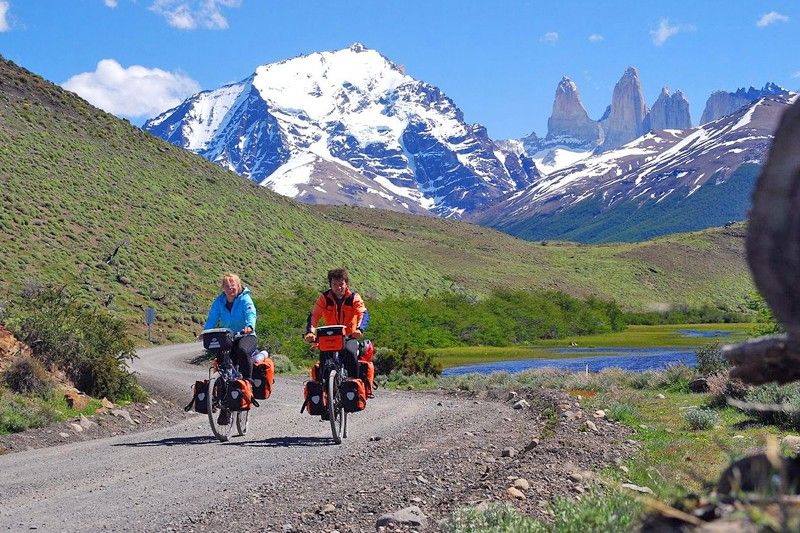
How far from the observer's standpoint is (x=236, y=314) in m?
12.2

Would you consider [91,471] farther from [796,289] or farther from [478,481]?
[796,289]

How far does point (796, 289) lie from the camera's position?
9.22ft

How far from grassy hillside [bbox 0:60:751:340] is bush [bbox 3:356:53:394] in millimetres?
28842

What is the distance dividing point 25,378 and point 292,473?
738cm

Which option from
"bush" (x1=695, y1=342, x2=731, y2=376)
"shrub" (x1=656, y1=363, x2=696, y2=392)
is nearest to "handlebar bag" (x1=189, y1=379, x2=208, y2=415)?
"shrub" (x1=656, y1=363, x2=696, y2=392)

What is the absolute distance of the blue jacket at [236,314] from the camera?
39.7 ft

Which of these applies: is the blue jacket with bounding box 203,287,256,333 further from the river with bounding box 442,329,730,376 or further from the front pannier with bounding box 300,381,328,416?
the river with bounding box 442,329,730,376

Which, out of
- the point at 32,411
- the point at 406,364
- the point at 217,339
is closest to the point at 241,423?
the point at 217,339

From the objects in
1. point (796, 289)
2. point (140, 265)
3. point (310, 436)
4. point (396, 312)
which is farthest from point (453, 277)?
point (796, 289)

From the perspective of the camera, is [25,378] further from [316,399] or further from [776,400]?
[776,400]

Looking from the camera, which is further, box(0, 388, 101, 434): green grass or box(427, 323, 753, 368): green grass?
box(427, 323, 753, 368): green grass

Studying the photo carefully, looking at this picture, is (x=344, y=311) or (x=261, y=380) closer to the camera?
(x=344, y=311)

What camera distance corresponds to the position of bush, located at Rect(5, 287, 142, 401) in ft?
51.2

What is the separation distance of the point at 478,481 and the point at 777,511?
19.6 ft
